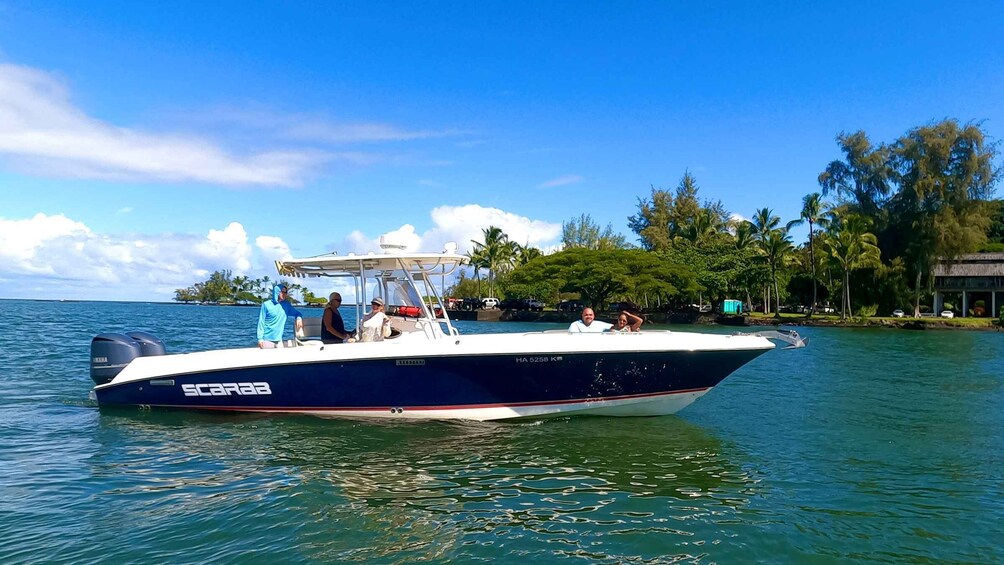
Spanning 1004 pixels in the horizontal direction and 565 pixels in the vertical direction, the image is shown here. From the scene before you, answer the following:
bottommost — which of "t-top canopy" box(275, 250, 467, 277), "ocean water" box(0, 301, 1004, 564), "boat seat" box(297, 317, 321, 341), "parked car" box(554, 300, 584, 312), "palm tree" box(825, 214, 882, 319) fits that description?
"ocean water" box(0, 301, 1004, 564)

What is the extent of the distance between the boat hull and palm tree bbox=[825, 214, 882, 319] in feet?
156

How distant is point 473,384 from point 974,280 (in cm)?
6062

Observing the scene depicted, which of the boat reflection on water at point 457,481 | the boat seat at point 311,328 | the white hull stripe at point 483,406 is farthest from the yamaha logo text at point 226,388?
the boat seat at point 311,328

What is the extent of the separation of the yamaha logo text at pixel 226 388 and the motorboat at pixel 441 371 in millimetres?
14

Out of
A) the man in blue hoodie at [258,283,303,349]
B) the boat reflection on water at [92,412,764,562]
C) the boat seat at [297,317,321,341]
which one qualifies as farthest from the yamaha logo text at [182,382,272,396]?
the boat seat at [297,317,321,341]

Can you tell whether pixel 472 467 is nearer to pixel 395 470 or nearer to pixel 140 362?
pixel 395 470

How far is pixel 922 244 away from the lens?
174ft

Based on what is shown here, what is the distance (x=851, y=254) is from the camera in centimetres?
5147

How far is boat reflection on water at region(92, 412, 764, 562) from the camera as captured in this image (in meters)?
5.71

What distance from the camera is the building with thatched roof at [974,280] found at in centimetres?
5503

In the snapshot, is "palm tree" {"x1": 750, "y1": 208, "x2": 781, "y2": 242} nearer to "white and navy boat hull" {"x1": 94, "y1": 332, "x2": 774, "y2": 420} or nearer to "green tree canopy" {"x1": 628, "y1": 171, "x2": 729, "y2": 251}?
"green tree canopy" {"x1": 628, "y1": 171, "x2": 729, "y2": 251}

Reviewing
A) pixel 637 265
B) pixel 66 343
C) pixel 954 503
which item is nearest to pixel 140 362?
pixel 954 503

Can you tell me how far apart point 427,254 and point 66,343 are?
66.2 ft

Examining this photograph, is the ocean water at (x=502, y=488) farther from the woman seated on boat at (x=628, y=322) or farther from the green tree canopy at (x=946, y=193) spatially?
the green tree canopy at (x=946, y=193)
